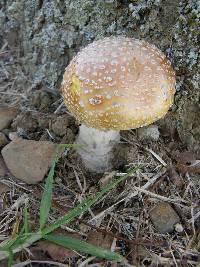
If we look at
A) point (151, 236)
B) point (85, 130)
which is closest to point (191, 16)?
point (85, 130)

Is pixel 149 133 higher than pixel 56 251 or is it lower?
higher

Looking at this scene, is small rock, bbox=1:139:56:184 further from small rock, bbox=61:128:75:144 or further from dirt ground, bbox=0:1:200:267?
small rock, bbox=61:128:75:144

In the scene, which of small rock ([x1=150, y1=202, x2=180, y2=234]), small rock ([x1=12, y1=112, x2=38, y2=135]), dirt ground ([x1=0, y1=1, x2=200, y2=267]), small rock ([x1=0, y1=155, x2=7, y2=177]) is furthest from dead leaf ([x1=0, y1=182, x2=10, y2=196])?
small rock ([x1=150, y1=202, x2=180, y2=234])

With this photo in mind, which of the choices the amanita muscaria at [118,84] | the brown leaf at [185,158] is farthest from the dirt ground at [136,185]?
the amanita muscaria at [118,84]

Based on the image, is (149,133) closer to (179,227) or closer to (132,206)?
(132,206)

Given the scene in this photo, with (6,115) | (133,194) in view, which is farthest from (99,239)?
(6,115)

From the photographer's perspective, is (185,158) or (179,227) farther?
(185,158)

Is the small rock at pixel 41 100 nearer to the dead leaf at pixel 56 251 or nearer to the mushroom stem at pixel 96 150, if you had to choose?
the mushroom stem at pixel 96 150
